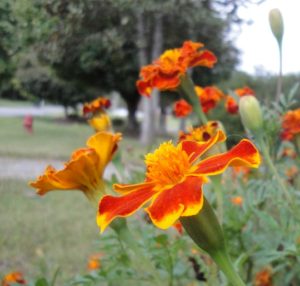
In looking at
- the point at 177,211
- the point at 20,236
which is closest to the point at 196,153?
the point at 177,211

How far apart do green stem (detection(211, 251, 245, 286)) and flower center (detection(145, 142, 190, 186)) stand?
7cm

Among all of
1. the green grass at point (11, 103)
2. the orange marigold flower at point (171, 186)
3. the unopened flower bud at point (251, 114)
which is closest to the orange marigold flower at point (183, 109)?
the unopened flower bud at point (251, 114)

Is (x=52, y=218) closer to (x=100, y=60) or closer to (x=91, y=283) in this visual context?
(x=91, y=283)

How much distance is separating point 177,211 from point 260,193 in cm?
61

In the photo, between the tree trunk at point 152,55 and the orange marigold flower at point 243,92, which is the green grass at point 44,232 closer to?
the orange marigold flower at point 243,92

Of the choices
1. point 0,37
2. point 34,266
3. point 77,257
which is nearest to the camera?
point 0,37

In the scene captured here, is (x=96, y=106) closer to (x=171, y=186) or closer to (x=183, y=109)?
(x=183, y=109)

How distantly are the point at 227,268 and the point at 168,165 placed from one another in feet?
0.34

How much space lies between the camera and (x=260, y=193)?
1.01m

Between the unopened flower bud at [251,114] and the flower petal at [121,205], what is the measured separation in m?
0.35

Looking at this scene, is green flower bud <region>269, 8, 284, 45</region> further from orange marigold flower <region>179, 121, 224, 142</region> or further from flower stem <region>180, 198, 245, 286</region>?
flower stem <region>180, 198, 245, 286</region>

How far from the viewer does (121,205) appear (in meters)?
0.46

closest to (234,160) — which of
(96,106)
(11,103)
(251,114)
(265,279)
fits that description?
(251,114)

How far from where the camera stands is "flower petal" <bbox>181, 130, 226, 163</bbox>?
19.8 inches
